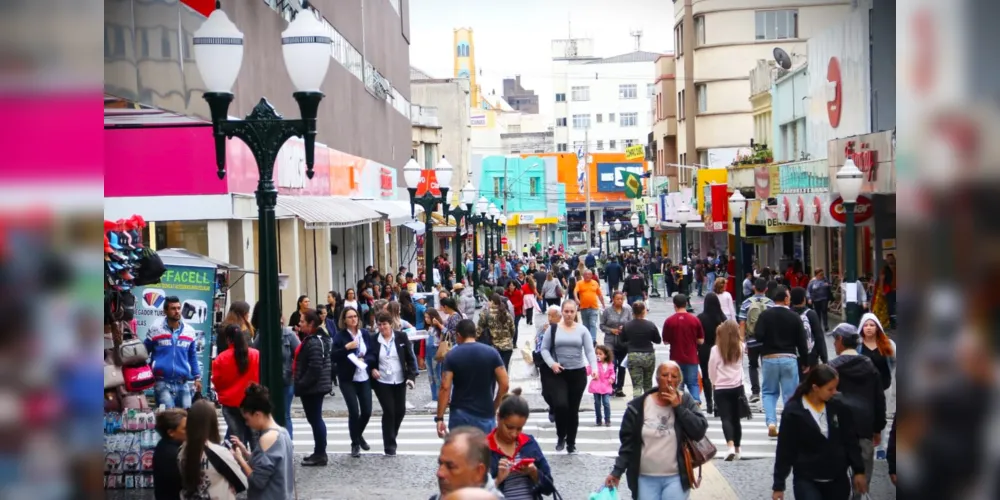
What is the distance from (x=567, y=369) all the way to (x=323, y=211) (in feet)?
39.1

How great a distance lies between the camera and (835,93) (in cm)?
3092

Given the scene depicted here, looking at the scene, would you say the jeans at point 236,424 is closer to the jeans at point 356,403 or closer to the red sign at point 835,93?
the jeans at point 356,403

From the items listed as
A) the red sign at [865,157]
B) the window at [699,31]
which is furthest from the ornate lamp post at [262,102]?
the window at [699,31]

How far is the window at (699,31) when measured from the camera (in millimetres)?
59194

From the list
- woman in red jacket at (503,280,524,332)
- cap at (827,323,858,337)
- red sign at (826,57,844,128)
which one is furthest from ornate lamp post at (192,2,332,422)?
red sign at (826,57,844,128)

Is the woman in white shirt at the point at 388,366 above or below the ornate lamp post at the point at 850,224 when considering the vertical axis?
below

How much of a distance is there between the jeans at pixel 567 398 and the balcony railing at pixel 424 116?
170 ft

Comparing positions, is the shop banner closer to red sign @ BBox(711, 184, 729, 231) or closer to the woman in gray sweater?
the woman in gray sweater

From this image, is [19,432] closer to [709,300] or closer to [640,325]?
[640,325]

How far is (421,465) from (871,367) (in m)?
5.36

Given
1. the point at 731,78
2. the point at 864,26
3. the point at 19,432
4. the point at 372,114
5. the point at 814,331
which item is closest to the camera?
the point at 19,432

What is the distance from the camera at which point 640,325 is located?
14.6m

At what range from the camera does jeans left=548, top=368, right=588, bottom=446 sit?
13.1m

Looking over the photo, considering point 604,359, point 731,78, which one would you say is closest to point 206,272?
point 604,359
